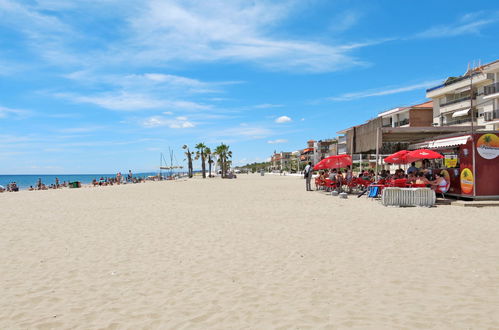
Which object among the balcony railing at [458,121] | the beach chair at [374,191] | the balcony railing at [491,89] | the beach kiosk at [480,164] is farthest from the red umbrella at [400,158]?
the balcony railing at [458,121]

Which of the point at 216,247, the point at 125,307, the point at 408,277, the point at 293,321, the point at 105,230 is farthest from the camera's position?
the point at 105,230

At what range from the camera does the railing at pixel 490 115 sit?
Result: 3269 centimetres

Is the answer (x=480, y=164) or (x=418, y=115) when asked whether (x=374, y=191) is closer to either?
(x=480, y=164)

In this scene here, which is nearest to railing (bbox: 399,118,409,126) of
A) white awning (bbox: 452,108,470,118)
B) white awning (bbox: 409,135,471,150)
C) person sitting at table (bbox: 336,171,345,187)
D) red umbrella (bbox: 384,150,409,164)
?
white awning (bbox: 452,108,470,118)

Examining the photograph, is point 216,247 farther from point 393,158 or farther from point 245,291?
point 393,158

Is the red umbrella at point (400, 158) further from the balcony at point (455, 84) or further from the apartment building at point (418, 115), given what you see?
the apartment building at point (418, 115)

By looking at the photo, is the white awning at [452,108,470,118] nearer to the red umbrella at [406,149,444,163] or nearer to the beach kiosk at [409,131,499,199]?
the red umbrella at [406,149,444,163]

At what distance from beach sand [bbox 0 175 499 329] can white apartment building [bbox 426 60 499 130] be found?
26.1 meters

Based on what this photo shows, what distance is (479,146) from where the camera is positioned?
12.6 m

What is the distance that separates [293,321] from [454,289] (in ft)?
7.04

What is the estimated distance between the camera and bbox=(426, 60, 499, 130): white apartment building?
32969 mm

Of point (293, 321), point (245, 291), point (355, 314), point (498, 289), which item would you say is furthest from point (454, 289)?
point (245, 291)

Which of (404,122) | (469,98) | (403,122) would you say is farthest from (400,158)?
(403,122)

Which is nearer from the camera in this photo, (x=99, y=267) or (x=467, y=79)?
(x=99, y=267)
